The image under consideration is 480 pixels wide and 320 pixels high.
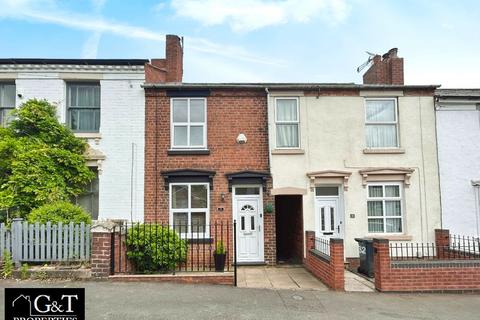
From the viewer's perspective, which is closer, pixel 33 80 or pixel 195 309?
pixel 195 309

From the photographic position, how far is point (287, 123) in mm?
13070

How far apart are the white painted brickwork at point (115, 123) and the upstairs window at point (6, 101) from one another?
0.47 meters

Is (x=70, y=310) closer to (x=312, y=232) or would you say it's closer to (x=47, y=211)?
(x=47, y=211)

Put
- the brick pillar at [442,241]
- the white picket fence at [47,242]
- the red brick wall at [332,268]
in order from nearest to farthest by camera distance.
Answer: the red brick wall at [332,268], the white picket fence at [47,242], the brick pillar at [442,241]

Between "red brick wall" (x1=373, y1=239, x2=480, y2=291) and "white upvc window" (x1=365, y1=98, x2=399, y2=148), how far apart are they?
5172 millimetres

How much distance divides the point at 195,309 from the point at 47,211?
543 cm

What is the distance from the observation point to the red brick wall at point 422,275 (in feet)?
28.7

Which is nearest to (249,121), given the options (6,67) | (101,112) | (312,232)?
(312,232)

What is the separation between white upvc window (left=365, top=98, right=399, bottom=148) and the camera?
519 inches

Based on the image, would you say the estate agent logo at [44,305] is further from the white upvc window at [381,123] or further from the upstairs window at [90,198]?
the white upvc window at [381,123]

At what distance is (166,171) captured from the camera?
12484mm

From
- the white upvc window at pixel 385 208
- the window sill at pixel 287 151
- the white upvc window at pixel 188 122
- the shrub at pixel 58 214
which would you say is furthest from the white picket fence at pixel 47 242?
the white upvc window at pixel 385 208

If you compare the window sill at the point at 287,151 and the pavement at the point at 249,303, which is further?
the window sill at the point at 287,151

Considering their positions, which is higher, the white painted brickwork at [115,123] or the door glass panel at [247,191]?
the white painted brickwork at [115,123]
